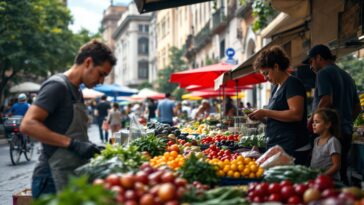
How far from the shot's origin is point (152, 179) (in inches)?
141

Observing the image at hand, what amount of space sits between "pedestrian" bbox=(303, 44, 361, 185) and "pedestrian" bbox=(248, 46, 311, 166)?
78cm

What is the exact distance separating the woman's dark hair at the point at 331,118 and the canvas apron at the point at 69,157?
8.72ft

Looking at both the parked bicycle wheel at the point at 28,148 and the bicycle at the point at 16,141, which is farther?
the parked bicycle wheel at the point at 28,148

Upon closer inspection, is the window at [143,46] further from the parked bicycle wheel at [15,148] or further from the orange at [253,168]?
the orange at [253,168]

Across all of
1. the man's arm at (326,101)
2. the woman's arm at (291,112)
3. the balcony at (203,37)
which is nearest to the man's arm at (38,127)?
the woman's arm at (291,112)

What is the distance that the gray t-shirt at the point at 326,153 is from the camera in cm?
551

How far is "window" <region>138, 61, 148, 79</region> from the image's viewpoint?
85000 mm

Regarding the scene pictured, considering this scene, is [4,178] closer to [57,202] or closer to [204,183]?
[204,183]

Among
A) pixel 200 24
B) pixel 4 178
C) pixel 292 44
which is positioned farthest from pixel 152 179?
pixel 200 24

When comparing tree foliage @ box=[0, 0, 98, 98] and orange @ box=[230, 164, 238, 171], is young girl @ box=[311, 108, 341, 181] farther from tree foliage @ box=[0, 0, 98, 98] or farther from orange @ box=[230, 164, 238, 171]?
tree foliage @ box=[0, 0, 98, 98]

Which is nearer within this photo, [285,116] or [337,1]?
[285,116]

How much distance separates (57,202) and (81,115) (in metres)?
1.51

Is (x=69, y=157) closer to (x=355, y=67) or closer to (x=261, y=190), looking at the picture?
(x=261, y=190)

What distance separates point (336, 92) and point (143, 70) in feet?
261
